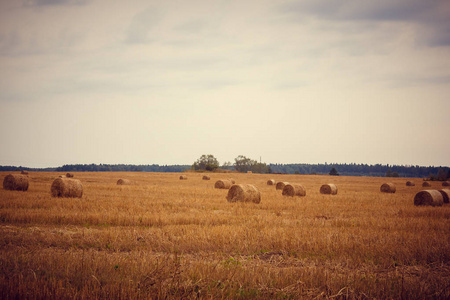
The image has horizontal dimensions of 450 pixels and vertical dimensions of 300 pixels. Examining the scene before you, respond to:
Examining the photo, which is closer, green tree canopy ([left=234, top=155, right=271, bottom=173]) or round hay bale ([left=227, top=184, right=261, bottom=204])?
round hay bale ([left=227, top=184, right=261, bottom=204])

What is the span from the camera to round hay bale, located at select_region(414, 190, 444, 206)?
18719mm

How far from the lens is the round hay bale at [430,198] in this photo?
18719mm

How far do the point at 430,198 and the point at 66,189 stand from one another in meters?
22.2

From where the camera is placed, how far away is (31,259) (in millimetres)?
5961

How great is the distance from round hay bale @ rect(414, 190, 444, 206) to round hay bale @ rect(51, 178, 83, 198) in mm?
21345

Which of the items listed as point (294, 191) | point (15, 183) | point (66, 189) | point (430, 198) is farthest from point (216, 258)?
point (15, 183)

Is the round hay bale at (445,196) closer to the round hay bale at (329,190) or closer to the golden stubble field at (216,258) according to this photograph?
the round hay bale at (329,190)

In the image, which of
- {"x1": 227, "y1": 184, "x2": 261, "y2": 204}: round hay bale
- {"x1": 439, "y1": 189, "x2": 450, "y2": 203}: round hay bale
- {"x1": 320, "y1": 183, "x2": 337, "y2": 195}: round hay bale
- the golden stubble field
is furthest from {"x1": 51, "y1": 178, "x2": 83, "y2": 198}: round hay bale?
{"x1": 439, "y1": 189, "x2": 450, "y2": 203}: round hay bale

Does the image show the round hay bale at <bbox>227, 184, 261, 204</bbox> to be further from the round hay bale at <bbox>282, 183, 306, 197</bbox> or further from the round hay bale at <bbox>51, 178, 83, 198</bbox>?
the round hay bale at <bbox>51, 178, 83, 198</bbox>

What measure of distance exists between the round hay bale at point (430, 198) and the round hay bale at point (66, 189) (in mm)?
21345

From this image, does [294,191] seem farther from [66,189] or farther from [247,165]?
[247,165]

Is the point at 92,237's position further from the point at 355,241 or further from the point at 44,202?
the point at 44,202

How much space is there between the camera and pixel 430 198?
18.8 meters

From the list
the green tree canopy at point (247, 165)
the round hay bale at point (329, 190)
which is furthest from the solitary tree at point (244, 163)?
the round hay bale at point (329, 190)
